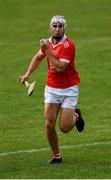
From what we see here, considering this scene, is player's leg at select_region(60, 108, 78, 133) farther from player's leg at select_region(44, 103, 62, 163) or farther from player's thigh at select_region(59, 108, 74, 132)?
player's leg at select_region(44, 103, 62, 163)

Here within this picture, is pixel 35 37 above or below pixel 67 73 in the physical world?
below

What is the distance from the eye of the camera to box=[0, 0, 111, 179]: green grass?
46.4 feet

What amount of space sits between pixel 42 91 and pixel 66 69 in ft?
32.8

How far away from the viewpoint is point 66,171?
13461mm

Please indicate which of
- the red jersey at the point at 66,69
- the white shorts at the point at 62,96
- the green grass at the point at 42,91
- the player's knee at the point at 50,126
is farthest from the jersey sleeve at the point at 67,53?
the green grass at the point at 42,91

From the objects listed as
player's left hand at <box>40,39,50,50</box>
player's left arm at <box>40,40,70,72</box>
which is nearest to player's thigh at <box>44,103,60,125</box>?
player's left arm at <box>40,40,70,72</box>

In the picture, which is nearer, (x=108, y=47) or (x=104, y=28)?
(x=108, y=47)

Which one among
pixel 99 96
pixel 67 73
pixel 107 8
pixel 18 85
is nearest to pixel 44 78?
pixel 18 85

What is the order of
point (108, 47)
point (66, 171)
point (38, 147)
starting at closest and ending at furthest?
point (66, 171)
point (38, 147)
point (108, 47)

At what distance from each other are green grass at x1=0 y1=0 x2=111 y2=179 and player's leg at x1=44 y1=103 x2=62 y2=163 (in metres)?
0.21

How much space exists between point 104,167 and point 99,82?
1185 cm

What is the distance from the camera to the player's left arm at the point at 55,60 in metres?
13.8

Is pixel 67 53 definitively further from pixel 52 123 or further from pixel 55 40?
pixel 52 123

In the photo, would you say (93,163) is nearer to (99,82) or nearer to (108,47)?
(99,82)
